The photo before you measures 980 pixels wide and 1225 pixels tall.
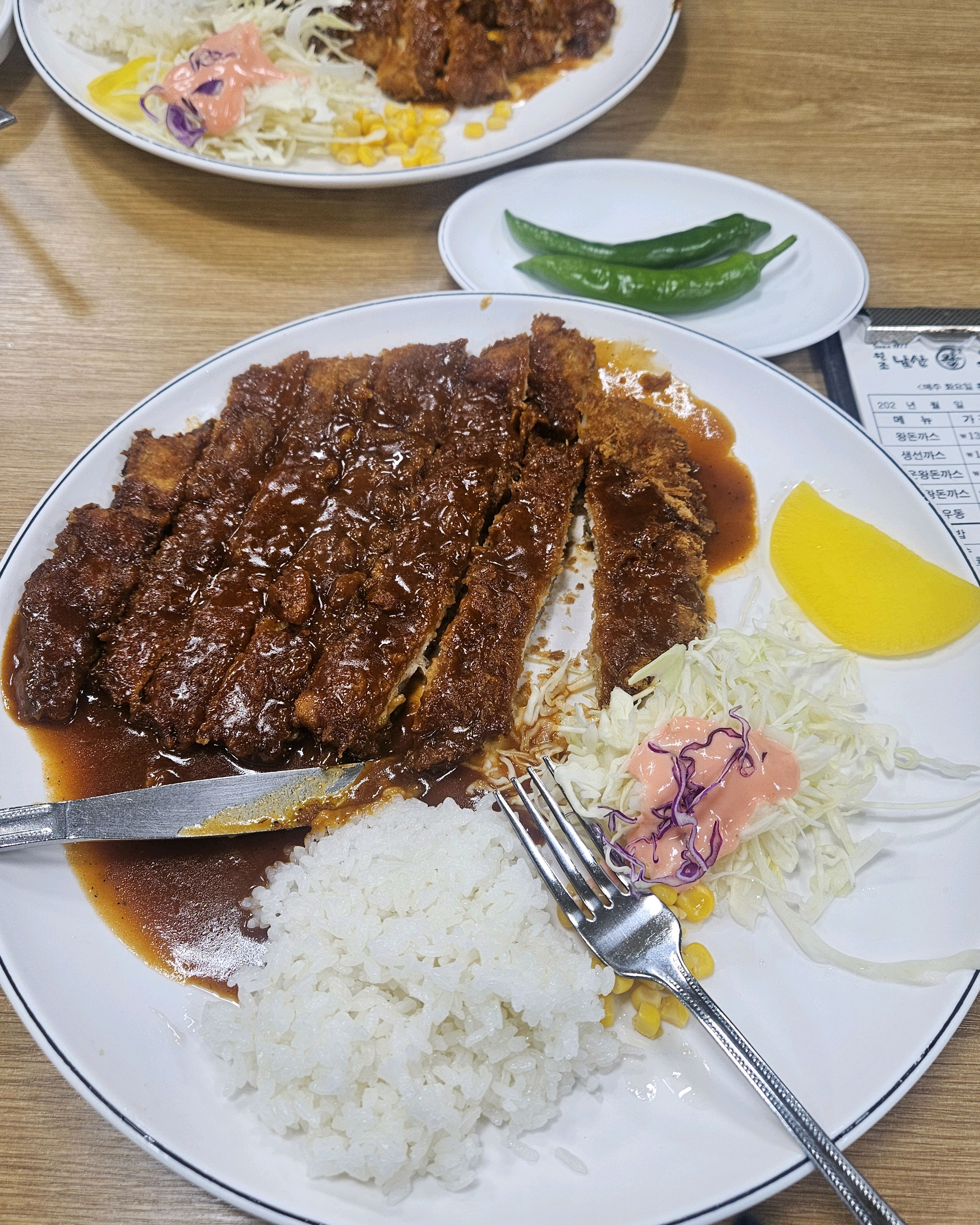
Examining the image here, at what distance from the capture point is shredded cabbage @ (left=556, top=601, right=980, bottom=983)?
225cm

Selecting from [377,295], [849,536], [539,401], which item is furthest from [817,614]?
[377,295]

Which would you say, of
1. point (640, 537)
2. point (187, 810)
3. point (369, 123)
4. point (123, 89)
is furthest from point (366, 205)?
point (187, 810)

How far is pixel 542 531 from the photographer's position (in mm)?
2812

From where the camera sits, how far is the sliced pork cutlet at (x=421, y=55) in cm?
402

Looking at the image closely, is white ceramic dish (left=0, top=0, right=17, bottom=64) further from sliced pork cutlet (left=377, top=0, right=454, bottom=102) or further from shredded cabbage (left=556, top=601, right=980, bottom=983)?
shredded cabbage (left=556, top=601, right=980, bottom=983)

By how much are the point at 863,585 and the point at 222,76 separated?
357cm

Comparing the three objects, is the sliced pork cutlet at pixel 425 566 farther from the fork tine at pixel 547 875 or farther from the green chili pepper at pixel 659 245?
the green chili pepper at pixel 659 245

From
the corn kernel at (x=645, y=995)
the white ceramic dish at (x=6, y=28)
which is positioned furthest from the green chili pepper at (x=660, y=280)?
the white ceramic dish at (x=6, y=28)

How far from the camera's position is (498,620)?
8.66 ft

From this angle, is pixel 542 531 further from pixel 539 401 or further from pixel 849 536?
pixel 849 536

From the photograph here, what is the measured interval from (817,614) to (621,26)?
132 inches

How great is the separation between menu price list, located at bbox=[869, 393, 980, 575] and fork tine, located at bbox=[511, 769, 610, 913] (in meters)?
1.80

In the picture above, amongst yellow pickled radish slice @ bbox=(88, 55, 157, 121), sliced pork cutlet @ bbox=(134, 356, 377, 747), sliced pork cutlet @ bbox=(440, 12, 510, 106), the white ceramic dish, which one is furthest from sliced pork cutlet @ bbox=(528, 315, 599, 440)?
the white ceramic dish

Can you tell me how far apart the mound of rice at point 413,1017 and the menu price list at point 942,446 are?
2.07 metres
